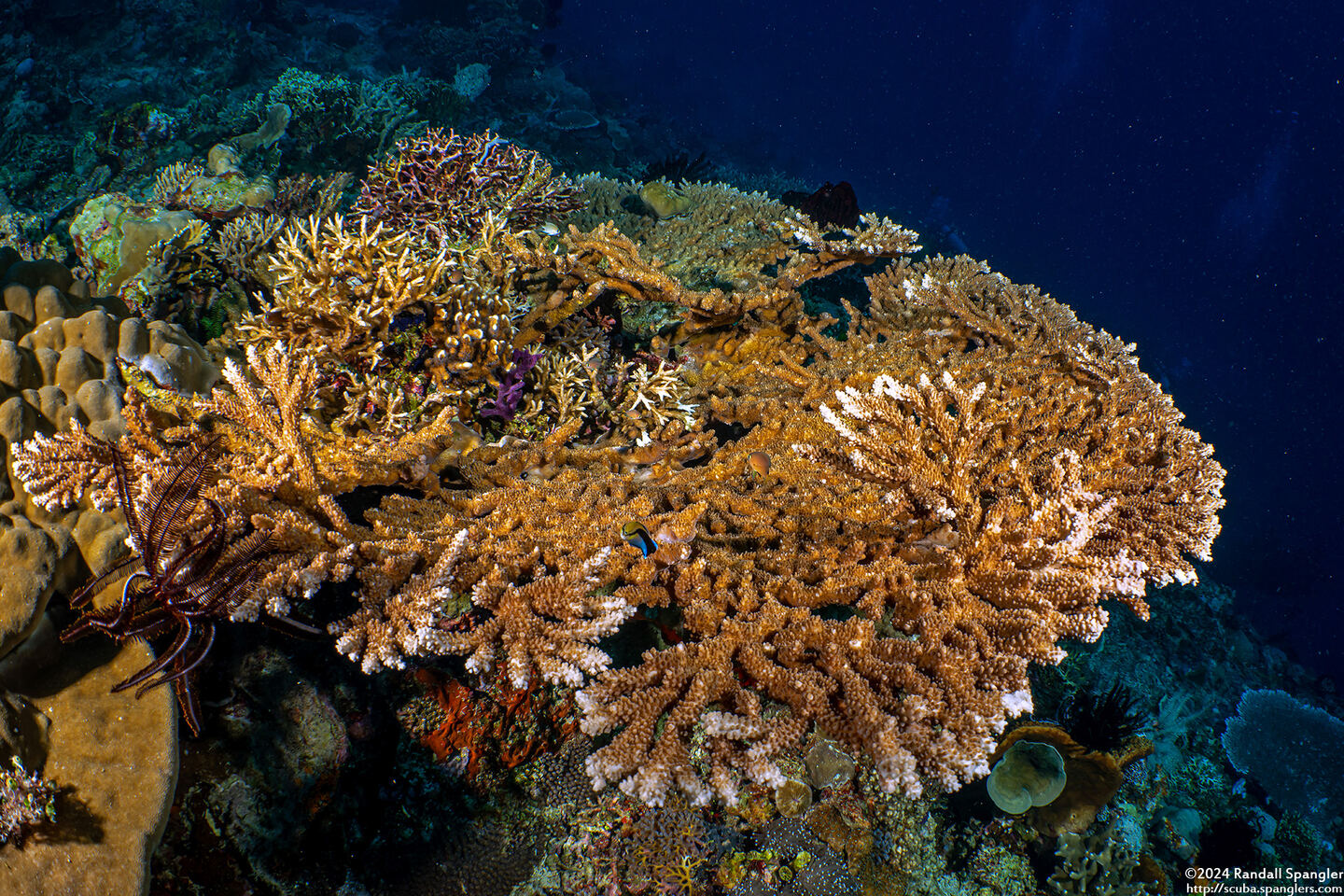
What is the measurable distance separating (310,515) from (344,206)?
21.4ft

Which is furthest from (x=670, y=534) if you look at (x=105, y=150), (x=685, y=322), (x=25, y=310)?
(x=105, y=150)

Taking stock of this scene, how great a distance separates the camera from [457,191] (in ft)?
16.3

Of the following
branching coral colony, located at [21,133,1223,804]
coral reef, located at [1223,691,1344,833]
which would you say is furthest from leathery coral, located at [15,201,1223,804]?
coral reef, located at [1223,691,1344,833]

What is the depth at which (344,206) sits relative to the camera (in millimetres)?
7262

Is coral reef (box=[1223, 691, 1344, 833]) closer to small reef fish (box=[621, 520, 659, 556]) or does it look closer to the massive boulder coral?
small reef fish (box=[621, 520, 659, 556])

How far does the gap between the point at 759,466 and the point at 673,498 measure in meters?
0.62

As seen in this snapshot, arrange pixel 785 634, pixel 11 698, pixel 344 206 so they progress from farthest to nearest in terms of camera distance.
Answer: pixel 344 206, pixel 785 634, pixel 11 698

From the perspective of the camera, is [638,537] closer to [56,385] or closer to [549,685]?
[549,685]

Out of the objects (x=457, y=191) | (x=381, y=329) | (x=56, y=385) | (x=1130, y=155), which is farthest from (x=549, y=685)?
(x=1130, y=155)

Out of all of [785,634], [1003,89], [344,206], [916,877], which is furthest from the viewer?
[1003,89]

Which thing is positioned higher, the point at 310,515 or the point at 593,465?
the point at 593,465

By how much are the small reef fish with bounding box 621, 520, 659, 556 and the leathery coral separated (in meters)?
0.04

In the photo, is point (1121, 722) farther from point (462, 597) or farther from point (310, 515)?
point (310, 515)

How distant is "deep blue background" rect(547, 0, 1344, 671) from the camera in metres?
33.4
